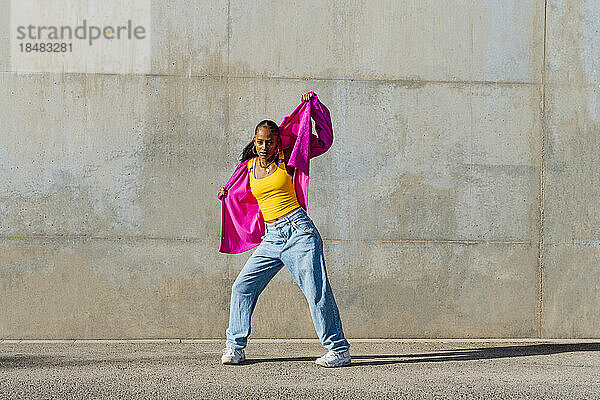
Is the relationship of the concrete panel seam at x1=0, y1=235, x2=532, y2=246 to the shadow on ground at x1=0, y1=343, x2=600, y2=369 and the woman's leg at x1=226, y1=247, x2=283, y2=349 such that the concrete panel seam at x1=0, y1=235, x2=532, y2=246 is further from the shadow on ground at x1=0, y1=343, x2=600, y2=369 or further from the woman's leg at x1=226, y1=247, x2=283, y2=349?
the woman's leg at x1=226, y1=247, x2=283, y2=349

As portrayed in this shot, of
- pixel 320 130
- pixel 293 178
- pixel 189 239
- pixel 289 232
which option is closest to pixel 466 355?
pixel 289 232

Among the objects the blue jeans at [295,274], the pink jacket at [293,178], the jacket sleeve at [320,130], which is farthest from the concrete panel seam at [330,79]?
the blue jeans at [295,274]

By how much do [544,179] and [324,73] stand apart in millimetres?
2329

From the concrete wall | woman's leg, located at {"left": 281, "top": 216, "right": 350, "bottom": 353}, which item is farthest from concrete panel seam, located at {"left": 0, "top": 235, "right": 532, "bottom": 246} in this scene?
woman's leg, located at {"left": 281, "top": 216, "right": 350, "bottom": 353}

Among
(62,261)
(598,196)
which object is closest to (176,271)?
(62,261)

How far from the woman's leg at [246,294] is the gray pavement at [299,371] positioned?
0.24m

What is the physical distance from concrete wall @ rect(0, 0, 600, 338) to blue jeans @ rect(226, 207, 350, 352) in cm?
128

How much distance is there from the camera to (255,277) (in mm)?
6500

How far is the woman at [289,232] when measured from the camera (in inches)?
250

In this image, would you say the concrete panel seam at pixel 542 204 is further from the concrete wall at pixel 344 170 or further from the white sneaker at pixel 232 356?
the white sneaker at pixel 232 356

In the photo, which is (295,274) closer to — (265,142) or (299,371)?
(299,371)

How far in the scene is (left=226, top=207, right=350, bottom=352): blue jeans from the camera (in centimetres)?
633

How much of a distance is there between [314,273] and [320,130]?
1.12 meters

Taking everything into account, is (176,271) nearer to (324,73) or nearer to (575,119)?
(324,73)
